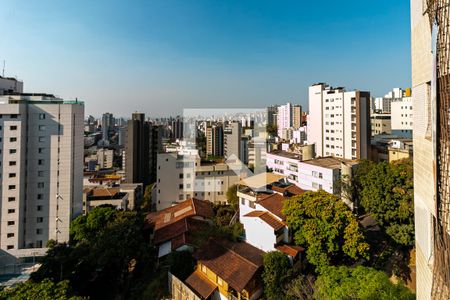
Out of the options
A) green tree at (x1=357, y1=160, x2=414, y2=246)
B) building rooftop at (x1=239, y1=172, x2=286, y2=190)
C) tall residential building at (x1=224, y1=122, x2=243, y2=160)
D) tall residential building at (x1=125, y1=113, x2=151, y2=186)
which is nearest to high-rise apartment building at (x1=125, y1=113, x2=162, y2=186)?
tall residential building at (x1=125, y1=113, x2=151, y2=186)

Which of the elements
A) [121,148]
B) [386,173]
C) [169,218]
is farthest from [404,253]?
[121,148]

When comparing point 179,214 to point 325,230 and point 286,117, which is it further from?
point 286,117

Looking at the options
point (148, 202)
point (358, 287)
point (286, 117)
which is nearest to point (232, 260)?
point (358, 287)

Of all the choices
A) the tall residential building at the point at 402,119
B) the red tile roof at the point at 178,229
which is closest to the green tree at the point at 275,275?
the red tile roof at the point at 178,229

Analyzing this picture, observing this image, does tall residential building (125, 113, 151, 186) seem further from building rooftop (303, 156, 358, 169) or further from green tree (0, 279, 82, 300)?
green tree (0, 279, 82, 300)

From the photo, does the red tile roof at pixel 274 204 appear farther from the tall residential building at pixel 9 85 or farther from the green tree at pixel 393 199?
the tall residential building at pixel 9 85

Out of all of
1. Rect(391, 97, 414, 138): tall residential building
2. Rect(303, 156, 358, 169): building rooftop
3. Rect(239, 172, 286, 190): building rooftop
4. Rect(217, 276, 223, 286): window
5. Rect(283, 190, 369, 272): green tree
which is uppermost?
Rect(391, 97, 414, 138): tall residential building

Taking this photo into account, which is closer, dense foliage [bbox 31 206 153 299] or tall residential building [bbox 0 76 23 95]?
dense foliage [bbox 31 206 153 299]
